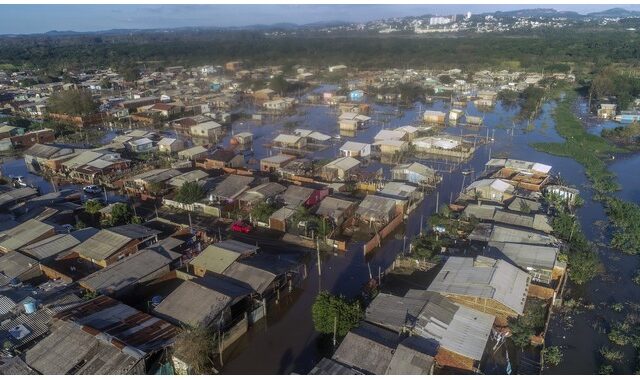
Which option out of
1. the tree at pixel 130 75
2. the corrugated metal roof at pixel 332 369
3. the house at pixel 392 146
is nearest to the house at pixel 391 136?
the house at pixel 392 146

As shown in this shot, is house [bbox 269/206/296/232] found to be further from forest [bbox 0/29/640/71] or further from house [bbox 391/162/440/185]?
forest [bbox 0/29/640/71]

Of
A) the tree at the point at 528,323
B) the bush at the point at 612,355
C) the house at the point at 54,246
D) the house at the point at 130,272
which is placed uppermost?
the house at the point at 54,246

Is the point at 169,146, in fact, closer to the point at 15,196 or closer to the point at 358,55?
the point at 15,196

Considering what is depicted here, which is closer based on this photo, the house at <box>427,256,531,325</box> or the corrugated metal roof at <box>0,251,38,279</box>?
the house at <box>427,256,531,325</box>

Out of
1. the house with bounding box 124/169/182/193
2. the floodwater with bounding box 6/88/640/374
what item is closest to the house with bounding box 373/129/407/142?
the floodwater with bounding box 6/88/640/374

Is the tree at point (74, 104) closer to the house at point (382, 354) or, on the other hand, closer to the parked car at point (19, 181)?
the parked car at point (19, 181)

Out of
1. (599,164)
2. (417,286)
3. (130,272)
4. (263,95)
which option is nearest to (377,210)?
(417,286)
